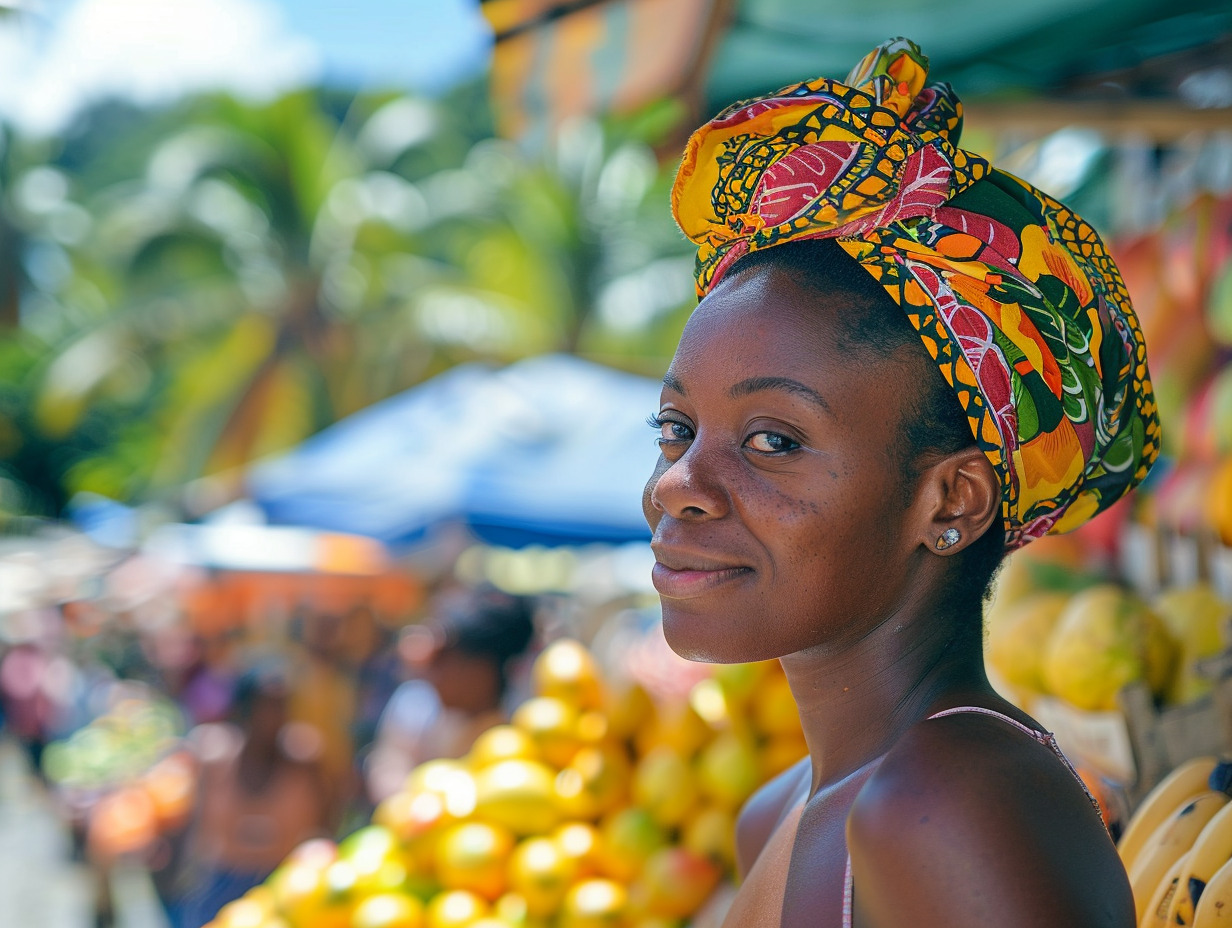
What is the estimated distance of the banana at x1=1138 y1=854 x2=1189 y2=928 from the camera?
5.04ft

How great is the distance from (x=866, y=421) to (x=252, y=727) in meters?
4.30

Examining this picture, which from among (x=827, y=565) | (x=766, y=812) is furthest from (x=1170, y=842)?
(x=827, y=565)

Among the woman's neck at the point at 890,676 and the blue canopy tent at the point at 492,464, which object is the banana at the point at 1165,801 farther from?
the blue canopy tent at the point at 492,464

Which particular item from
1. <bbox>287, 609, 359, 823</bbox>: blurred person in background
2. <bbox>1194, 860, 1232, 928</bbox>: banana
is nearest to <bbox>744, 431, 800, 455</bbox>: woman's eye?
<bbox>1194, 860, 1232, 928</bbox>: banana

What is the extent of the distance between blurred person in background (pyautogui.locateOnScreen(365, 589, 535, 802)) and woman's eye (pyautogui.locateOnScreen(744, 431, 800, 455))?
325 cm

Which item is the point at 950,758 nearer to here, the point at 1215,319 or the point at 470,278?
the point at 1215,319

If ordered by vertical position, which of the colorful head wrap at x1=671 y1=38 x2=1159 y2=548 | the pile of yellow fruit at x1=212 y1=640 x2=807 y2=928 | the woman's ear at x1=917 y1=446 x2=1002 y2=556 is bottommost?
the pile of yellow fruit at x1=212 y1=640 x2=807 y2=928

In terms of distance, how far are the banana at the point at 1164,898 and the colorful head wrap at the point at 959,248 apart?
1.93 ft

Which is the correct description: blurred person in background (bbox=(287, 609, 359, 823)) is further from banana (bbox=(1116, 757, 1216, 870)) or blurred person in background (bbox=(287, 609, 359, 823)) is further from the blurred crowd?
banana (bbox=(1116, 757, 1216, 870))

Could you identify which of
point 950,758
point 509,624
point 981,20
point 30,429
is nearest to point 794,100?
point 950,758

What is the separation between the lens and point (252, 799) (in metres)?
4.82

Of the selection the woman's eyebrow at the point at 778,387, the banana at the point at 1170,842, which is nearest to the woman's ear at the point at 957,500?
the woman's eyebrow at the point at 778,387

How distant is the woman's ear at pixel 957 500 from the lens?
1213 millimetres

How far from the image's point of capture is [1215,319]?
2762mm
